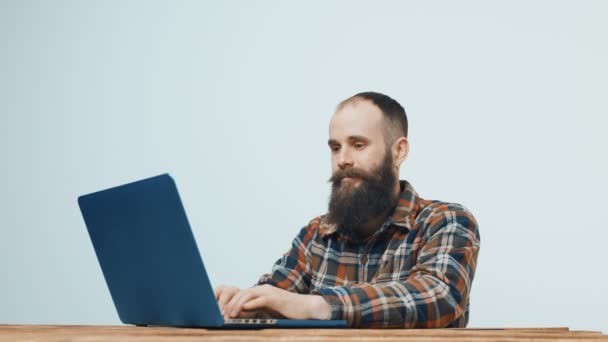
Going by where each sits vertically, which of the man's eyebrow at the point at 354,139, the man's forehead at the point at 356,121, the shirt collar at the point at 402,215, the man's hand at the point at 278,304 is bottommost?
the shirt collar at the point at 402,215

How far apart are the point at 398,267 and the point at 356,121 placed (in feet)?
1.29

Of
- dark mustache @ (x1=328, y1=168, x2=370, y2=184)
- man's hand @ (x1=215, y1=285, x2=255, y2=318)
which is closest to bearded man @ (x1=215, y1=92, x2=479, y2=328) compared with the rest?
dark mustache @ (x1=328, y1=168, x2=370, y2=184)

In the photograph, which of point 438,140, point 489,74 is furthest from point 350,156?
point 489,74

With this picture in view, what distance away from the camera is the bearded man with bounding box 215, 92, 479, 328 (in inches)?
67.6

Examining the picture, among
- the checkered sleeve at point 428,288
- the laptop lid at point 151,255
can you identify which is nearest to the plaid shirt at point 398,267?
the checkered sleeve at point 428,288

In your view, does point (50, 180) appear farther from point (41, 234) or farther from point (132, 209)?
point (132, 209)

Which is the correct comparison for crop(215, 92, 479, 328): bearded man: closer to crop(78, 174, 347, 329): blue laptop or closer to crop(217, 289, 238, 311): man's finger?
crop(217, 289, 238, 311): man's finger

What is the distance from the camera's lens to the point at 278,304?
4.39 ft

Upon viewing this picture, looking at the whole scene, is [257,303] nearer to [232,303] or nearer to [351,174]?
[232,303]

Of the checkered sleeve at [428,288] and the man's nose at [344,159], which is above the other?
the man's nose at [344,159]

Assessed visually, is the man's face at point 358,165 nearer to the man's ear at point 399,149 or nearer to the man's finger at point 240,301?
the man's ear at point 399,149

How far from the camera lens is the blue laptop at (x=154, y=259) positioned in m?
1.14

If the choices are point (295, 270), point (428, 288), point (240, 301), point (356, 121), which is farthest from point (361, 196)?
point (240, 301)

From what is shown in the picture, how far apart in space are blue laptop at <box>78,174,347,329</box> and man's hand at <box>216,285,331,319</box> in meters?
0.09
